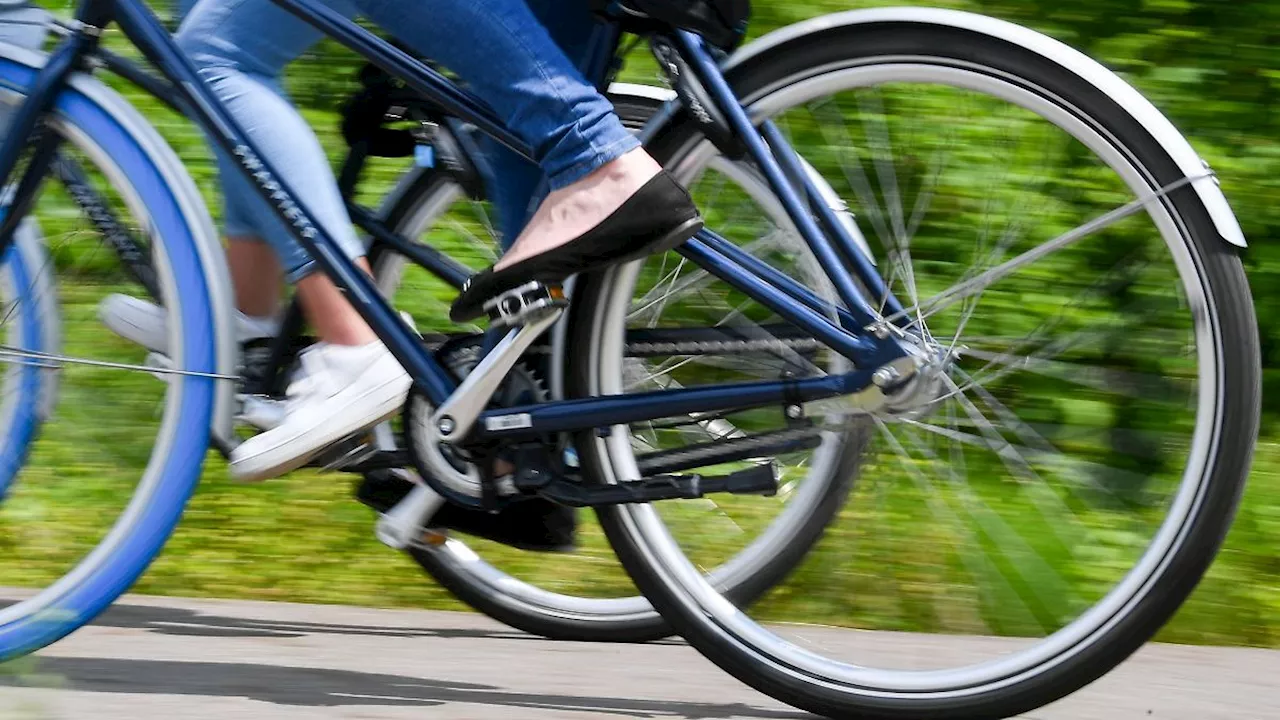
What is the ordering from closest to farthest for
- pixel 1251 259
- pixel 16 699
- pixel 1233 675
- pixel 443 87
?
1. pixel 16 699
2. pixel 443 87
3. pixel 1233 675
4. pixel 1251 259

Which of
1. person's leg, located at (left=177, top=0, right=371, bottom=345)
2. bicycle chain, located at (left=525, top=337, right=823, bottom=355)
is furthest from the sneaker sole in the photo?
bicycle chain, located at (left=525, top=337, right=823, bottom=355)

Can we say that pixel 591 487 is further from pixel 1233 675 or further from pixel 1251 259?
pixel 1251 259

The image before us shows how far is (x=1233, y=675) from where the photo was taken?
3014mm

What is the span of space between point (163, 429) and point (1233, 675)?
1843mm

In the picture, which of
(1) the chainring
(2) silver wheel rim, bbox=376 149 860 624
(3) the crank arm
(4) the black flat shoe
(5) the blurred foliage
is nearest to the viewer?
(4) the black flat shoe

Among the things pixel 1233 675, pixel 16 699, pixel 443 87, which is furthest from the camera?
pixel 1233 675

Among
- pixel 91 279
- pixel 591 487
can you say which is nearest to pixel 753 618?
pixel 591 487

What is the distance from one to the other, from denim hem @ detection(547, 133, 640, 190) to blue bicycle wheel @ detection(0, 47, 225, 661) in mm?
589

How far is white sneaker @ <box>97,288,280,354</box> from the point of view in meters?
2.79

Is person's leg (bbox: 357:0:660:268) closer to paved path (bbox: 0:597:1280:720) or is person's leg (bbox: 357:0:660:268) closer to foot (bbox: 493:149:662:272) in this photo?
foot (bbox: 493:149:662:272)

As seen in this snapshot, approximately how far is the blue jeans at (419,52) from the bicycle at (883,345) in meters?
0.05

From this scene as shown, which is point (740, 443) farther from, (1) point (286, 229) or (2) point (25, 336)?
(2) point (25, 336)

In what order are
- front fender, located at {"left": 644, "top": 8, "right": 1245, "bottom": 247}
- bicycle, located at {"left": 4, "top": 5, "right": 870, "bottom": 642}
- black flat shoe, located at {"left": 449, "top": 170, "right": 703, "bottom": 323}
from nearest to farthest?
front fender, located at {"left": 644, "top": 8, "right": 1245, "bottom": 247}, black flat shoe, located at {"left": 449, "top": 170, "right": 703, "bottom": 323}, bicycle, located at {"left": 4, "top": 5, "right": 870, "bottom": 642}

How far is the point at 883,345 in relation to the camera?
→ 95.3 inches
